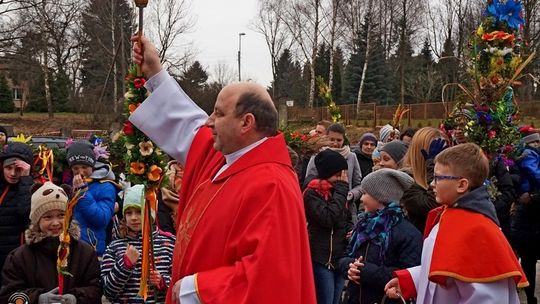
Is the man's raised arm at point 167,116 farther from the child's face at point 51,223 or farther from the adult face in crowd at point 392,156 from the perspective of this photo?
the adult face in crowd at point 392,156

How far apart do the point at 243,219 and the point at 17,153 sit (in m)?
3.37

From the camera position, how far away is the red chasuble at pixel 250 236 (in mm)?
2656

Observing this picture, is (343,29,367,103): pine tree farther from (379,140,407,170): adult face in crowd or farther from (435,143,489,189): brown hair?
(435,143,489,189): brown hair

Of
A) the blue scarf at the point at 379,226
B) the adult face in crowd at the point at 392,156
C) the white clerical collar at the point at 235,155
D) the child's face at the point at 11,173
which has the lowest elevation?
the blue scarf at the point at 379,226

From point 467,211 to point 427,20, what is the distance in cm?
4409

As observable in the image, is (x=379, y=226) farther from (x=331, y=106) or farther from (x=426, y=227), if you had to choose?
(x=331, y=106)

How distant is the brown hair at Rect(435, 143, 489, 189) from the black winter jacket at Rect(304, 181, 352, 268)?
2157 mm

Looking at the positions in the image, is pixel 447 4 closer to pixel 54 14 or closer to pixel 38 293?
pixel 54 14

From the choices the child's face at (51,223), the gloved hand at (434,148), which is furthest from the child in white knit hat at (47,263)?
the gloved hand at (434,148)

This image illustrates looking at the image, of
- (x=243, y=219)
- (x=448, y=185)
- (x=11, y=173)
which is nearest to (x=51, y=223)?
(x=11, y=173)

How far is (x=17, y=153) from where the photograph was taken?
545cm

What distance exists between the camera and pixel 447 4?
44.0 m

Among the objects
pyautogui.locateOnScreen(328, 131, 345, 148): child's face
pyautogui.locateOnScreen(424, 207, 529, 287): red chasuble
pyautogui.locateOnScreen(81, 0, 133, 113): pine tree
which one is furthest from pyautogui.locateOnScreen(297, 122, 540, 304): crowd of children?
pyautogui.locateOnScreen(81, 0, 133, 113): pine tree

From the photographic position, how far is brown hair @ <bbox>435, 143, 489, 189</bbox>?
3459 millimetres
